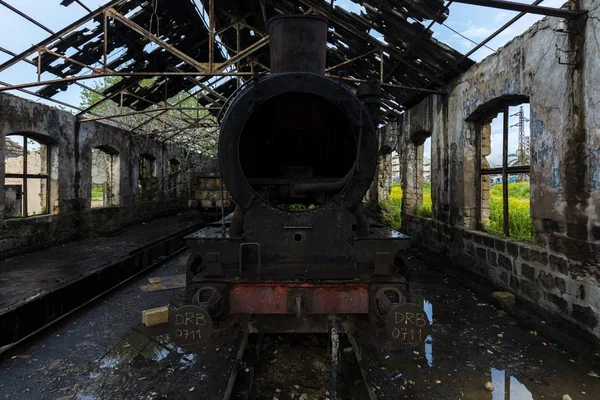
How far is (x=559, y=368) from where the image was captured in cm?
337

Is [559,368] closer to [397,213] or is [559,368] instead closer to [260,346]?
[260,346]

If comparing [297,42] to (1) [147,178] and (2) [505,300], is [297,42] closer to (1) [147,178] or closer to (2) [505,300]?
(2) [505,300]

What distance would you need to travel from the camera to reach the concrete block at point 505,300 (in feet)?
15.9

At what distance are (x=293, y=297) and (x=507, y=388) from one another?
2.12m

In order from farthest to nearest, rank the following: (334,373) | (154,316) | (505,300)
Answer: (505,300) → (154,316) → (334,373)

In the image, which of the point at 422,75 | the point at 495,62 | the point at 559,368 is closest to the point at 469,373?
the point at 559,368

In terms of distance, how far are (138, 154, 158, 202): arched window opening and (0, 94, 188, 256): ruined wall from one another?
369mm

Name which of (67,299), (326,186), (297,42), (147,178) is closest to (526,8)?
(297,42)

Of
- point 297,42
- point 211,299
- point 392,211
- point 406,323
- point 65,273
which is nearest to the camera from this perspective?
point 406,323

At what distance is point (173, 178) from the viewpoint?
55.7 ft

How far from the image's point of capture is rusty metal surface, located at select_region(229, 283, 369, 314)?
2621 mm

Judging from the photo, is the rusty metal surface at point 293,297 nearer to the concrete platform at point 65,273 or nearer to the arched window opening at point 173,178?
the concrete platform at point 65,273

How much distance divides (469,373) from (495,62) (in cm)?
462

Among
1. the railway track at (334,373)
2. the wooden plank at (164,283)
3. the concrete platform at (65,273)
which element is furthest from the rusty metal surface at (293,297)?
the wooden plank at (164,283)
